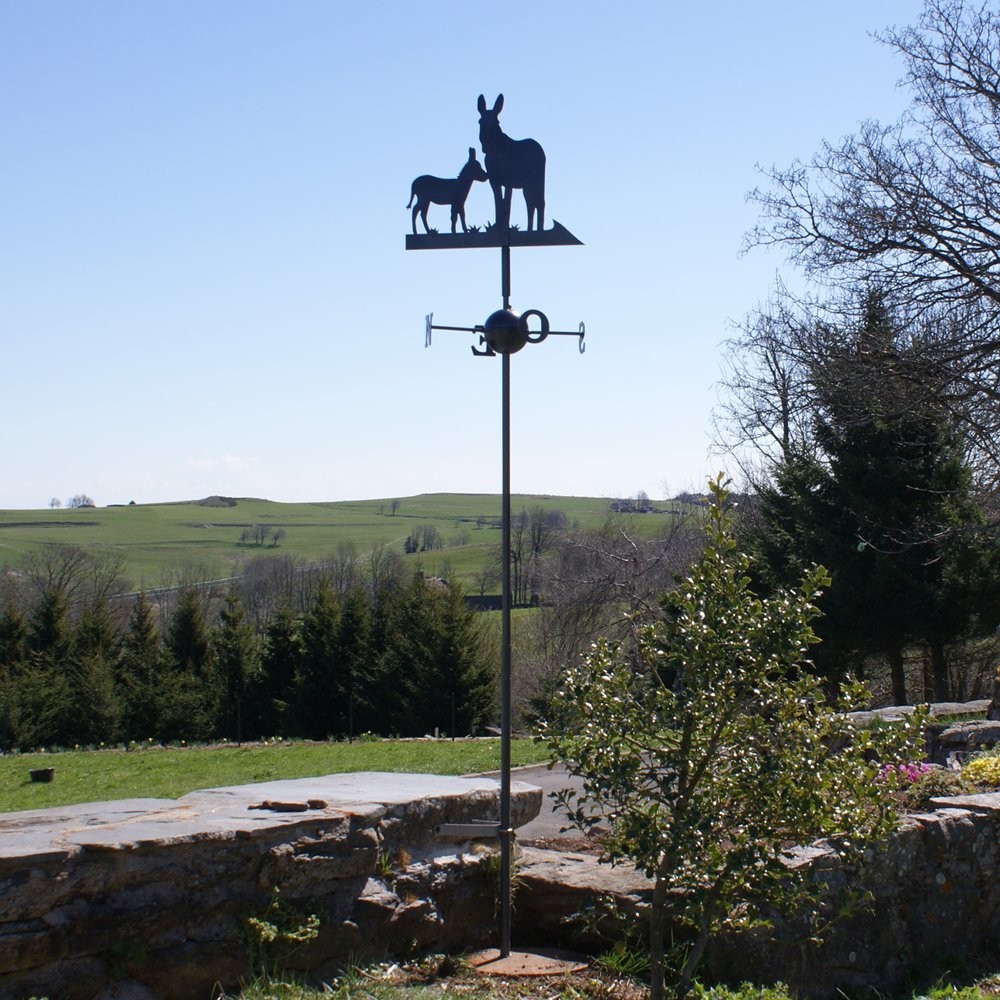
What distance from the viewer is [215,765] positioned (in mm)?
15633

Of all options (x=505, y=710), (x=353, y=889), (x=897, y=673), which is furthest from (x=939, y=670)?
(x=353, y=889)

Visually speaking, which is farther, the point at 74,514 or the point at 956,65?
the point at 74,514

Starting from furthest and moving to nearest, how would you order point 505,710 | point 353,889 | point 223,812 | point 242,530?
point 242,530 → point 505,710 → point 223,812 → point 353,889

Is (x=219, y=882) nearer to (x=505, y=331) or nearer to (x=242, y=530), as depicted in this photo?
(x=505, y=331)

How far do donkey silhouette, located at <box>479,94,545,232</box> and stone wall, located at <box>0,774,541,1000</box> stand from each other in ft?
9.37

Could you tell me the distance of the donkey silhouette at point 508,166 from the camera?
520 cm

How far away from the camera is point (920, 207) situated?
44.9ft

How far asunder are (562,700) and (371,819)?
1034 millimetres

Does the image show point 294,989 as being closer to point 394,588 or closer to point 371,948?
point 371,948

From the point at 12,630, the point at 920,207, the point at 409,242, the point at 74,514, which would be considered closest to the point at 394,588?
the point at 12,630

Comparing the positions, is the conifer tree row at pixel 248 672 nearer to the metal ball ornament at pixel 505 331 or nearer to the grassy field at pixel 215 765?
the grassy field at pixel 215 765

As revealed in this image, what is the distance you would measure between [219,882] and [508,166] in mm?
3463

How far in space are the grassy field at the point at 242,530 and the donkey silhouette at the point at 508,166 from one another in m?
59.5

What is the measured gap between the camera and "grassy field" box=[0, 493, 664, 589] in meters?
80.2
